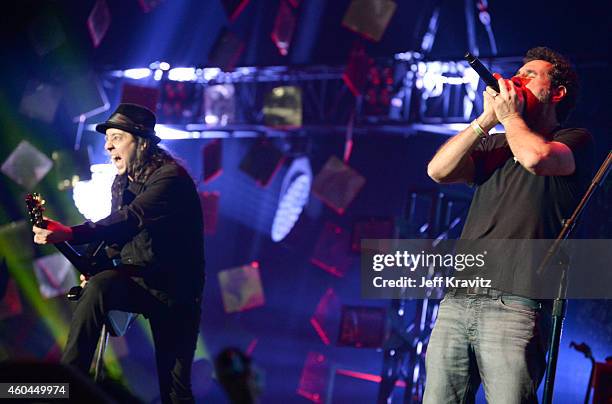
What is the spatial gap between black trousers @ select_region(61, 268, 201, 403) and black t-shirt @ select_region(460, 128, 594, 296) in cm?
156

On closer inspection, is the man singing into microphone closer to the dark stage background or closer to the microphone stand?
the microphone stand

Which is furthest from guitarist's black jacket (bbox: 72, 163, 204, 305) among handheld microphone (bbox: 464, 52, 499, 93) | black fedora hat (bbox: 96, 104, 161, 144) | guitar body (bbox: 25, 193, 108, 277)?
handheld microphone (bbox: 464, 52, 499, 93)

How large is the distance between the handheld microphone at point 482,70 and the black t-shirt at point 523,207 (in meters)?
0.28

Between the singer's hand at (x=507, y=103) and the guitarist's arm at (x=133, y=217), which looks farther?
the guitarist's arm at (x=133, y=217)

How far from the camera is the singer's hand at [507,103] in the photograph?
7.69ft

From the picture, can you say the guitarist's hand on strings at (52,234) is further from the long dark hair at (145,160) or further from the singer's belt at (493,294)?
the singer's belt at (493,294)

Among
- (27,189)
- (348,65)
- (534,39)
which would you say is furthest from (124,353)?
(534,39)

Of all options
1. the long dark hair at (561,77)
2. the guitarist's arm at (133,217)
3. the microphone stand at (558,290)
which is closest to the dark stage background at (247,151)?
the guitarist's arm at (133,217)

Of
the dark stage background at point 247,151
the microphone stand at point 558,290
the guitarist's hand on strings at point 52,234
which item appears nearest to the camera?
the microphone stand at point 558,290

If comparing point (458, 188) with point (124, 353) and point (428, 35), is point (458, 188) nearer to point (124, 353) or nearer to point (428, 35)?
point (428, 35)

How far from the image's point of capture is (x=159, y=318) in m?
3.49

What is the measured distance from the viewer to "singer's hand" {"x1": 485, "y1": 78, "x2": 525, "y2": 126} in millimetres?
2344

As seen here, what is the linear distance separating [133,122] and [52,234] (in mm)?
819

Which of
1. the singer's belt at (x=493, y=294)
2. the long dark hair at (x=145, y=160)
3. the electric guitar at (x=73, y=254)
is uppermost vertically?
the long dark hair at (x=145, y=160)
